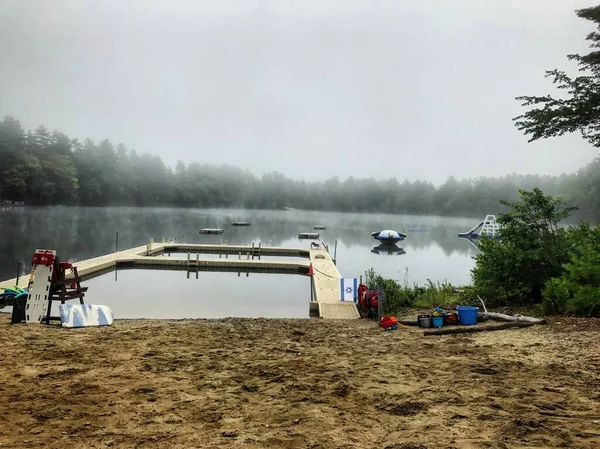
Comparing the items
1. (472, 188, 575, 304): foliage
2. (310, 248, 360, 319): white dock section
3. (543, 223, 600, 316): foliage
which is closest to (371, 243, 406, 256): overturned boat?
(310, 248, 360, 319): white dock section

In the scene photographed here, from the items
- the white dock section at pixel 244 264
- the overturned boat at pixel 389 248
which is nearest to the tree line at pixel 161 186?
the overturned boat at pixel 389 248

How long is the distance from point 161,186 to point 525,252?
15150cm

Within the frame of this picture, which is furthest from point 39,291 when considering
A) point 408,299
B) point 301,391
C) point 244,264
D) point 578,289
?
point 244,264

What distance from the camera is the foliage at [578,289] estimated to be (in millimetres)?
8758

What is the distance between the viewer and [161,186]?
152m

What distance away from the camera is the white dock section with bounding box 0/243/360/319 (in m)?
14.2

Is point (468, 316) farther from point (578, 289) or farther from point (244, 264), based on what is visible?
point (244, 264)

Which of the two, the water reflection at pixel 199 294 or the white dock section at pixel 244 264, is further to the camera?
the water reflection at pixel 199 294

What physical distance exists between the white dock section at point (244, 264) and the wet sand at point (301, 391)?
582 centimetres

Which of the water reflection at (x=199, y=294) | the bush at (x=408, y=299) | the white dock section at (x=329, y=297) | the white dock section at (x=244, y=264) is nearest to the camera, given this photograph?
the bush at (x=408, y=299)

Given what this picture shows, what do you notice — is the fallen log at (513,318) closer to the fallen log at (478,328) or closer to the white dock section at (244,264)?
the fallen log at (478,328)

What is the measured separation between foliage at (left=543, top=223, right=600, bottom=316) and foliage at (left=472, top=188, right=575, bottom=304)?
78 centimetres

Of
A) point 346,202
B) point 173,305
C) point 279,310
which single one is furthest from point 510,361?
A: point 346,202

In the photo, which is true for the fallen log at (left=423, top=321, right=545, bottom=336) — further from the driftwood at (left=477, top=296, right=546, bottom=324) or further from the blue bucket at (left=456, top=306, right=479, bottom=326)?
the blue bucket at (left=456, top=306, right=479, bottom=326)
